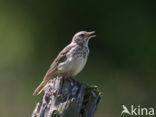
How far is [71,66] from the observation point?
8023 millimetres

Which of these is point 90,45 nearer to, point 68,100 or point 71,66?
point 71,66

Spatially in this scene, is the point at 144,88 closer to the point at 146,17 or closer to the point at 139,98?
the point at 139,98

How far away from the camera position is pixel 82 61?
811 centimetres

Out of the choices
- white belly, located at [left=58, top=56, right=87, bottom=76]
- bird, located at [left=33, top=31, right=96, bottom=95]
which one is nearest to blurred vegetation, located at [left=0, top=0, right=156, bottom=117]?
bird, located at [left=33, top=31, right=96, bottom=95]

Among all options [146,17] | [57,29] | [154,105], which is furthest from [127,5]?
[154,105]

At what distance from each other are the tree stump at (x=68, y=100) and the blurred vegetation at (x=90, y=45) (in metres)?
7.10

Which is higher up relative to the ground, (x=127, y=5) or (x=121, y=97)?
(x=127, y=5)

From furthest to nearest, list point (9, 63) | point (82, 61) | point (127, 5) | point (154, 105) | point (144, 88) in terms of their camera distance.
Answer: point (127, 5)
point (9, 63)
point (144, 88)
point (154, 105)
point (82, 61)

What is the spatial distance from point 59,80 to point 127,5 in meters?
11.3

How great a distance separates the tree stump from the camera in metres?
6.12

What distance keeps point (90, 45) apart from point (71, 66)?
779 cm

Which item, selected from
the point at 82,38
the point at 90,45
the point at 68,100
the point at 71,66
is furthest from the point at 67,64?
the point at 90,45

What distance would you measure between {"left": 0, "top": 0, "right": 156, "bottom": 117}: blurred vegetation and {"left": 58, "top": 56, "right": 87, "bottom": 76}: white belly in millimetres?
5528

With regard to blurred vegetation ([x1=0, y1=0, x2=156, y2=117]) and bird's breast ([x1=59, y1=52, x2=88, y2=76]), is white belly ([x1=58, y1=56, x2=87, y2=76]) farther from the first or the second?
blurred vegetation ([x1=0, y1=0, x2=156, y2=117])
